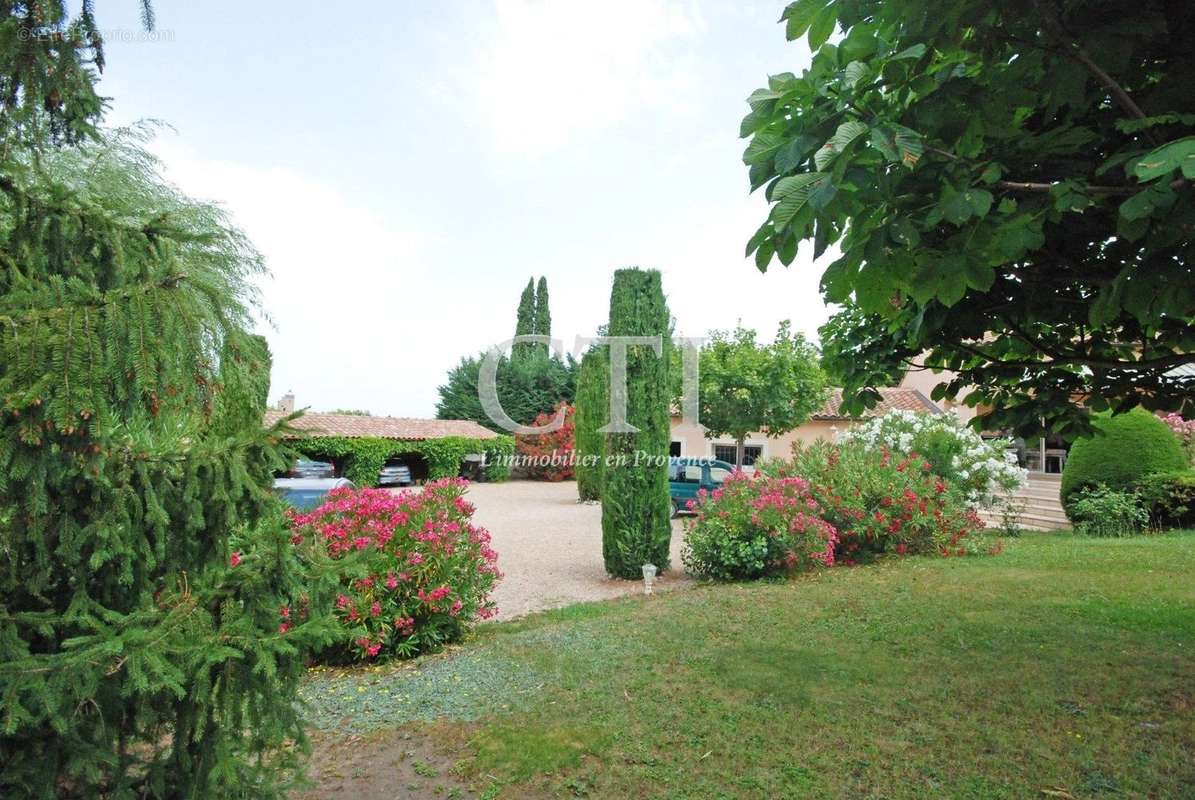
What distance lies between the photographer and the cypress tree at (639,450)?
32.3 ft

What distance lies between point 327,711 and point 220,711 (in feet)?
9.28

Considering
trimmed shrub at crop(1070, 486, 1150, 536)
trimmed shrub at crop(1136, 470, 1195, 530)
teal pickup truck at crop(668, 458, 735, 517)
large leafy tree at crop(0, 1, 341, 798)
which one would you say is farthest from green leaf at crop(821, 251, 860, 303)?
teal pickup truck at crop(668, 458, 735, 517)

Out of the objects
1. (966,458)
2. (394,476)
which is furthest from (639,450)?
(394,476)

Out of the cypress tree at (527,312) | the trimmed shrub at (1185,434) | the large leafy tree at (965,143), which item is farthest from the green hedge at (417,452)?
the large leafy tree at (965,143)

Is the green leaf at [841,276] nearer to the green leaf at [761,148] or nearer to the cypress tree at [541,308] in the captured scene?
the green leaf at [761,148]

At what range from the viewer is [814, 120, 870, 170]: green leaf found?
2199mm

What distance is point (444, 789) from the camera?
133 inches

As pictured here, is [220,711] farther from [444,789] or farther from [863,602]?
[863,602]

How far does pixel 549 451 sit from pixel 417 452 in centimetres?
564

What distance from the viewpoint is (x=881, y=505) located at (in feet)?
33.9

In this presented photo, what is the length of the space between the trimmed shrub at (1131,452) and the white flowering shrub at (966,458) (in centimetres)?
134

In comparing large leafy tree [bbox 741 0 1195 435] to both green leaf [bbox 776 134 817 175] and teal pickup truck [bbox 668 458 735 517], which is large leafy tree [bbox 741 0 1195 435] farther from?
teal pickup truck [bbox 668 458 735 517]

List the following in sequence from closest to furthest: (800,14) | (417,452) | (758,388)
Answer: (800,14) → (758,388) → (417,452)

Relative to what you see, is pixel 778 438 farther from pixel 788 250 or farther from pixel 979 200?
pixel 979 200
